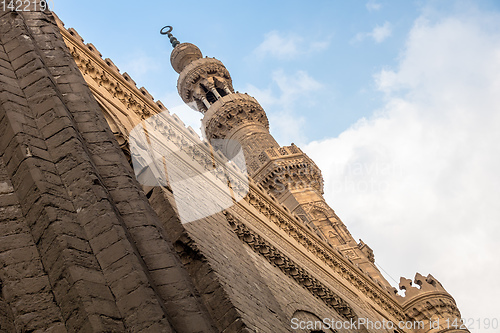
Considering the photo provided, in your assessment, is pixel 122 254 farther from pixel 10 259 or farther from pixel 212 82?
pixel 212 82

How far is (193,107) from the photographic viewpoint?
27984mm

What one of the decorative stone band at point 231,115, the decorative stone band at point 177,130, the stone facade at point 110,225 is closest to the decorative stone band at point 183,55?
the decorative stone band at point 231,115

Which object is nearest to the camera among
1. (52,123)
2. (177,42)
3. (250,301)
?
(52,123)

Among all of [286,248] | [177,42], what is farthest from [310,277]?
[177,42]

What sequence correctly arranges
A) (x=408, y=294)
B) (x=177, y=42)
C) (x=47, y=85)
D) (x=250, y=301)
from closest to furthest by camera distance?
(x=47, y=85) < (x=250, y=301) < (x=408, y=294) < (x=177, y=42)

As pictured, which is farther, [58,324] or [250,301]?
[250,301]

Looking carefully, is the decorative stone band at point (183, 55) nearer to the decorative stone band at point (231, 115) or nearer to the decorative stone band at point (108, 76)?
the decorative stone band at point (231, 115)

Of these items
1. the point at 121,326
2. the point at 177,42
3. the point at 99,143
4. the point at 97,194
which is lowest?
the point at 121,326

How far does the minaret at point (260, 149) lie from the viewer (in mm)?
19969

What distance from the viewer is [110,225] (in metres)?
3.40

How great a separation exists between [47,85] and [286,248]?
6.24 m

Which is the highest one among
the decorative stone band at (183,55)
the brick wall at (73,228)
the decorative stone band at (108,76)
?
the decorative stone band at (183,55)

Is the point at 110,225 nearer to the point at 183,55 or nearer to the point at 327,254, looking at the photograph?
the point at 327,254

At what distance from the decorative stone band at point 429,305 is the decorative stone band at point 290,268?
4261 millimetres
